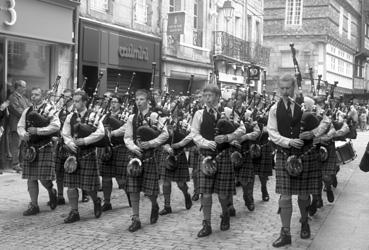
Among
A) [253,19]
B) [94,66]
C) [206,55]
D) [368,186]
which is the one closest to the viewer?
[368,186]

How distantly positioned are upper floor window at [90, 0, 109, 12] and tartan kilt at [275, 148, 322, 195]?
9.30 meters

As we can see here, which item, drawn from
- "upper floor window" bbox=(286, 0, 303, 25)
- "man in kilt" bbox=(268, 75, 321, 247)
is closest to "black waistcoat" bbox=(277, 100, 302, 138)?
"man in kilt" bbox=(268, 75, 321, 247)

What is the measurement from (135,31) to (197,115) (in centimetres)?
970

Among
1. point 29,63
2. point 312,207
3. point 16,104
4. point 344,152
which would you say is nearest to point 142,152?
point 312,207

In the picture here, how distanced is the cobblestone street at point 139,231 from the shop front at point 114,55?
552cm

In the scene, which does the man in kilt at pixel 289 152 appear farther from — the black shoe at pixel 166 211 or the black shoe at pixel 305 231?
the black shoe at pixel 166 211

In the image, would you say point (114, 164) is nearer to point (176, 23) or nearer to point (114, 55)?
point (114, 55)

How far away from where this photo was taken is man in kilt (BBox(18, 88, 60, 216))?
744 centimetres

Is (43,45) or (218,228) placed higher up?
(43,45)

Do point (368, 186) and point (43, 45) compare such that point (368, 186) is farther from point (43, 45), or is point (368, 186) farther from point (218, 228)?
point (43, 45)

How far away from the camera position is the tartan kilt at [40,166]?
24.5 ft

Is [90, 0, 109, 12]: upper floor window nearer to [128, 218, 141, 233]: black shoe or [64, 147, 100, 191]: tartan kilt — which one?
[64, 147, 100, 191]: tartan kilt

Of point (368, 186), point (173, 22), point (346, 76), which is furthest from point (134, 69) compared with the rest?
point (346, 76)

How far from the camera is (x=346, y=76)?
139 feet
